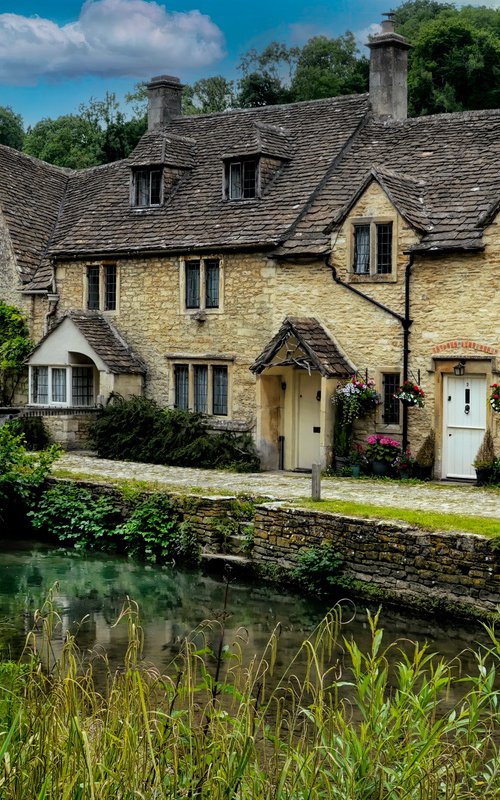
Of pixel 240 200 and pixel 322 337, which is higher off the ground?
pixel 240 200

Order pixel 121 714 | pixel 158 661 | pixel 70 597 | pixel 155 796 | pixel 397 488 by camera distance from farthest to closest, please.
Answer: pixel 397 488 < pixel 70 597 < pixel 158 661 < pixel 121 714 < pixel 155 796

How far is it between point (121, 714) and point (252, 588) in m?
Answer: 10.6

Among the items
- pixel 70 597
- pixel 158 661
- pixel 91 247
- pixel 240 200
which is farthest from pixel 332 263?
pixel 158 661

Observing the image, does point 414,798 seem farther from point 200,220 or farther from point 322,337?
point 200,220

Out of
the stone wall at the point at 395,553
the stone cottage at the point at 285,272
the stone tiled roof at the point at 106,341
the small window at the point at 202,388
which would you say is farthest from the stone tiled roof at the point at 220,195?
the stone wall at the point at 395,553

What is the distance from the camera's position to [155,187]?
101 ft

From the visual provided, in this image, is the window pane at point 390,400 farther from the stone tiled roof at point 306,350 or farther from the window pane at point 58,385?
the window pane at point 58,385

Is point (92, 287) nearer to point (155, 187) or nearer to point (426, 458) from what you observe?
point (155, 187)

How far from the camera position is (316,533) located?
18.3 metres

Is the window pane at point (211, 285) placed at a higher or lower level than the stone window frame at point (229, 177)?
lower

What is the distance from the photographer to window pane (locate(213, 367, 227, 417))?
27688 mm

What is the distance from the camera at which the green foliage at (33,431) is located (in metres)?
28.0

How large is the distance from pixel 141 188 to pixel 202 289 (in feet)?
15.4

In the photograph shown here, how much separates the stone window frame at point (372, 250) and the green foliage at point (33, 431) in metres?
9.02
